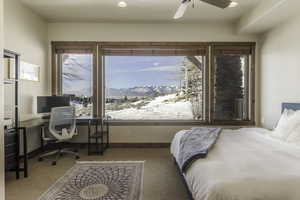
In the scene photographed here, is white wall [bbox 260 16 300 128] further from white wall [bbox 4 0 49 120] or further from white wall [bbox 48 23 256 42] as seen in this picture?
white wall [bbox 4 0 49 120]

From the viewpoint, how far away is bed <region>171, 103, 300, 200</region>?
1495mm

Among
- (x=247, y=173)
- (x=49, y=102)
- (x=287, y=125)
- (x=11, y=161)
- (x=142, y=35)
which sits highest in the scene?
(x=142, y=35)

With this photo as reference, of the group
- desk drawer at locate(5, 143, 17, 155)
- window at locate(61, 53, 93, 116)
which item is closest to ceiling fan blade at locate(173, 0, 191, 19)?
window at locate(61, 53, 93, 116)

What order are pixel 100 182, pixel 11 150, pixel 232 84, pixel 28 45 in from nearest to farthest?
pixel 100 182
pixel 11 150
pixel 28 45
pixel 232 84

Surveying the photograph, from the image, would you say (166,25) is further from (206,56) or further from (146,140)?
(146,140)

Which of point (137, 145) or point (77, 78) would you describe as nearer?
point (137, 145)

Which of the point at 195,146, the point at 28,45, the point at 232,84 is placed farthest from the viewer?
the point at 232,84

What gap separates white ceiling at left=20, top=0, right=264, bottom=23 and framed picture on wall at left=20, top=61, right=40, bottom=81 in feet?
3.69

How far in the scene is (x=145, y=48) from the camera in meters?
4.92

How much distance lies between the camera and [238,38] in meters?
4.90

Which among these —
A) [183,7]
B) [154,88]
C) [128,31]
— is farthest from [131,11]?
[154,88]

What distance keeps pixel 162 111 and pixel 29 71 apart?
116 inches

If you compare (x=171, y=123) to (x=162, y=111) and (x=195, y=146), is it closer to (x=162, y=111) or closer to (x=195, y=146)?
(x=162, y=111)

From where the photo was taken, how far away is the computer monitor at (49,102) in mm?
4242
